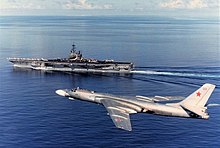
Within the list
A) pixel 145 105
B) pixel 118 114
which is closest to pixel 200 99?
pixel 145 105

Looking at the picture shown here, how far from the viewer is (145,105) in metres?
91.9

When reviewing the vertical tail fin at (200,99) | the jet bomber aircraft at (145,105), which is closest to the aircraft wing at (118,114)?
the jet bomber aircraft at (145,105)

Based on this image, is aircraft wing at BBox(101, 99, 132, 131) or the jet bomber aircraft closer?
aircraft wing at BBox(101, 99, 132, 131)

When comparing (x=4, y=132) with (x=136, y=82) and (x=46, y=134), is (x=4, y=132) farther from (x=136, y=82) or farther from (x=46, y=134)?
(x=136, y=82)

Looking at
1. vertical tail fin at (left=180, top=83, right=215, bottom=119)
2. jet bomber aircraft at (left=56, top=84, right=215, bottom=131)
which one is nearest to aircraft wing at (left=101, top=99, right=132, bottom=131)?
jet bomber aircraft at (left=56, top=84, right=215, bottom=131)

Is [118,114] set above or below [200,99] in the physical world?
below

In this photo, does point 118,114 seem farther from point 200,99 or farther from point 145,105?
point 200,99

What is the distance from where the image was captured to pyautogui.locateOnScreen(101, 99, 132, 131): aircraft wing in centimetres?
8054

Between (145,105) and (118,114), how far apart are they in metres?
7.68

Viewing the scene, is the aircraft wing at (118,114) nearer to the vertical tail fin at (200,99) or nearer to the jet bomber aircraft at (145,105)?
the jet bomber aircraft at (145,105)

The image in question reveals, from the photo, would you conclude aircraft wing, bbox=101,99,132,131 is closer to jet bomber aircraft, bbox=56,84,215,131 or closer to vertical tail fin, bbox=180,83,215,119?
jet bomber aircraft, bbox=56,84,215,131

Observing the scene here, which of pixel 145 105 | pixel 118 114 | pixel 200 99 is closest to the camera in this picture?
pixel 200 99

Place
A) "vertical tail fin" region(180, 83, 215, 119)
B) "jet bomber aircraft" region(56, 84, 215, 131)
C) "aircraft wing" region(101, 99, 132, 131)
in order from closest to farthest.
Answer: "aircraft wing" region(101, 99, 132, 131)
"vertical tail fin" region(180, 83, 215, 119)
"jet bomber aircraft" region(56, 84, 215, 131)

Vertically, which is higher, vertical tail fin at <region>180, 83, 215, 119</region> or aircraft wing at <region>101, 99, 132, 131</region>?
vertical tail fin at <region>180, 83, 215, 119</region>
